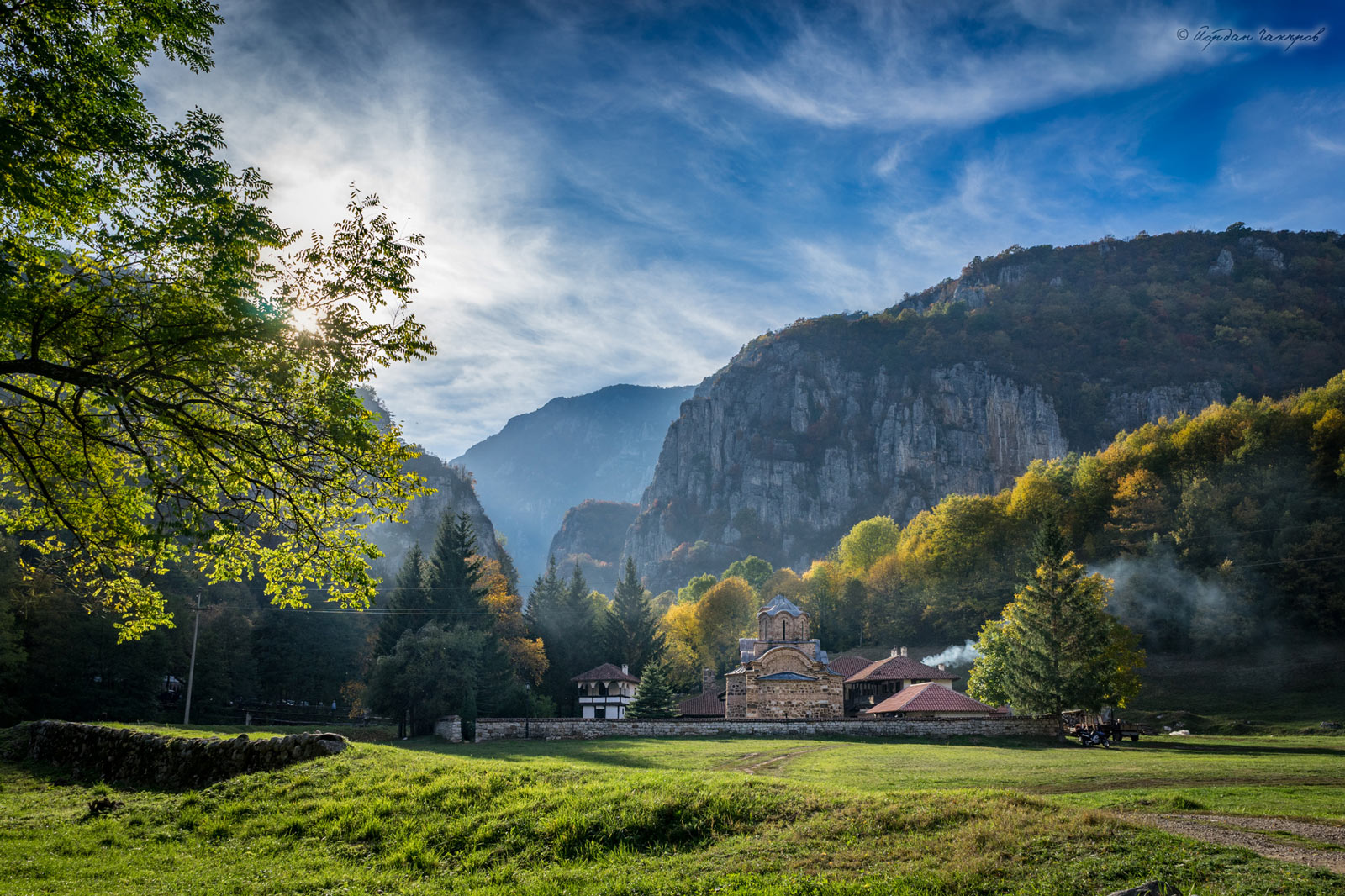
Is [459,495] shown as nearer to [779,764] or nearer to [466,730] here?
[466,730]

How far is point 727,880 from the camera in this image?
721 centimetres

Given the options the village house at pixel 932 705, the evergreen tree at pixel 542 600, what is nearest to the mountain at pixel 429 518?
the evergreen tree at pixel 542 600

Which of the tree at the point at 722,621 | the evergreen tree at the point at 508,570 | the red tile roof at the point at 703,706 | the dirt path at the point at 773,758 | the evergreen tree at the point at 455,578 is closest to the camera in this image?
the dirt path at the point at 773,758

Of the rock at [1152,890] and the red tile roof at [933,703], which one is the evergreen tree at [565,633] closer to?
the red tile roof at [933,703]

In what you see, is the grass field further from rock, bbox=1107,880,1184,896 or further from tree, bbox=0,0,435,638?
tree, bbox=0,0,435,638

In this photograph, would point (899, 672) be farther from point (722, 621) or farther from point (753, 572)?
point (753, 572)

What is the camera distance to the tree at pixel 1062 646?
36.8 metres

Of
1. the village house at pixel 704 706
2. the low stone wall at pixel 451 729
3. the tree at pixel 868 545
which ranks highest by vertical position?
the tree at pixel 868 545

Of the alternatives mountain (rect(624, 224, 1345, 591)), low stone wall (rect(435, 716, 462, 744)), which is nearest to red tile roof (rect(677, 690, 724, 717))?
low stone wall (rect(435, 716, 462, 744))

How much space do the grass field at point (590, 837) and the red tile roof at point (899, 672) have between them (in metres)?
38.7

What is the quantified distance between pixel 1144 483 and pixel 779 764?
63.0 m

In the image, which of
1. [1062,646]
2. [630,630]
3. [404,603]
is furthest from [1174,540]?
[404,603]

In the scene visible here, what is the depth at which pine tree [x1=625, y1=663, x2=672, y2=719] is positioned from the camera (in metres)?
44.5

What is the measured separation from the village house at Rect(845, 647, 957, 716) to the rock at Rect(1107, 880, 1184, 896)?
4655 centimetres
